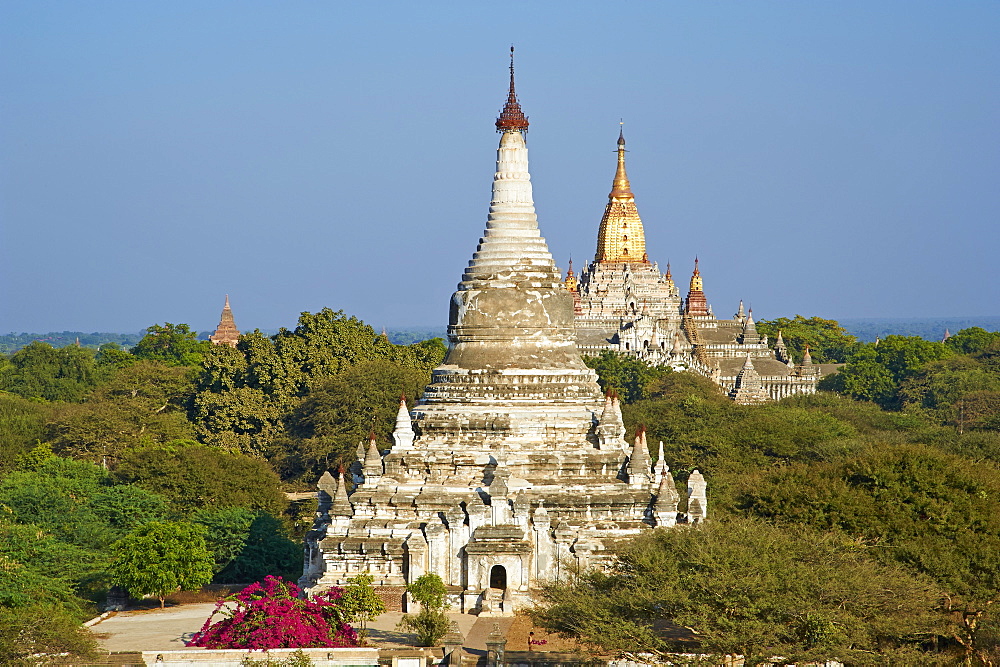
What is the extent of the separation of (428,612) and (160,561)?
909cm

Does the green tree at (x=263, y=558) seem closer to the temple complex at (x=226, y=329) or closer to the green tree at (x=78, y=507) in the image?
the green tree at (x=78, y=507)

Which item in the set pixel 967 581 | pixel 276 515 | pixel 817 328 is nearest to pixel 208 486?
pixel 276 515

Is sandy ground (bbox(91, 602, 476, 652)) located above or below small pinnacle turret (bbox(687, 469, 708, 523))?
below

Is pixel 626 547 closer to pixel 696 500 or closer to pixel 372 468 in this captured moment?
pixel 696 500

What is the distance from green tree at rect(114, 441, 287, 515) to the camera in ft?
170

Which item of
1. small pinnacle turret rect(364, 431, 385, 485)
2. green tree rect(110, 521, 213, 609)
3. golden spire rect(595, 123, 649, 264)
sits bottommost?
green tree rect(110, 521, 213, 609)

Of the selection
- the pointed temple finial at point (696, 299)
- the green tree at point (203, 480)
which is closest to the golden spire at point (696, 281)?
the pointed temple finial at point (696, 299)

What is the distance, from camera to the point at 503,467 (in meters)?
42.0

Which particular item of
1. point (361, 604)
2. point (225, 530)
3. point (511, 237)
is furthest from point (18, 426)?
point (361, 604)

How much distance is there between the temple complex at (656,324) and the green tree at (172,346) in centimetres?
2476

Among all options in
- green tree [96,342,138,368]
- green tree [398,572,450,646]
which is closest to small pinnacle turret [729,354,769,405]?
green tree [96,342,138,368]

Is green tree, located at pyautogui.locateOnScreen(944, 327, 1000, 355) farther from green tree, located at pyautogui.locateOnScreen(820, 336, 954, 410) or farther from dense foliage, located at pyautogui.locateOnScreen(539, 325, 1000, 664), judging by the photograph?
dense foliage, located at pyautogui.locateOnScreen(539, 325, 1000, 664)

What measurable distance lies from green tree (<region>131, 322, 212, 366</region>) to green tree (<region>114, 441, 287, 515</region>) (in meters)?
51.2

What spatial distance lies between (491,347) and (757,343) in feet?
250
